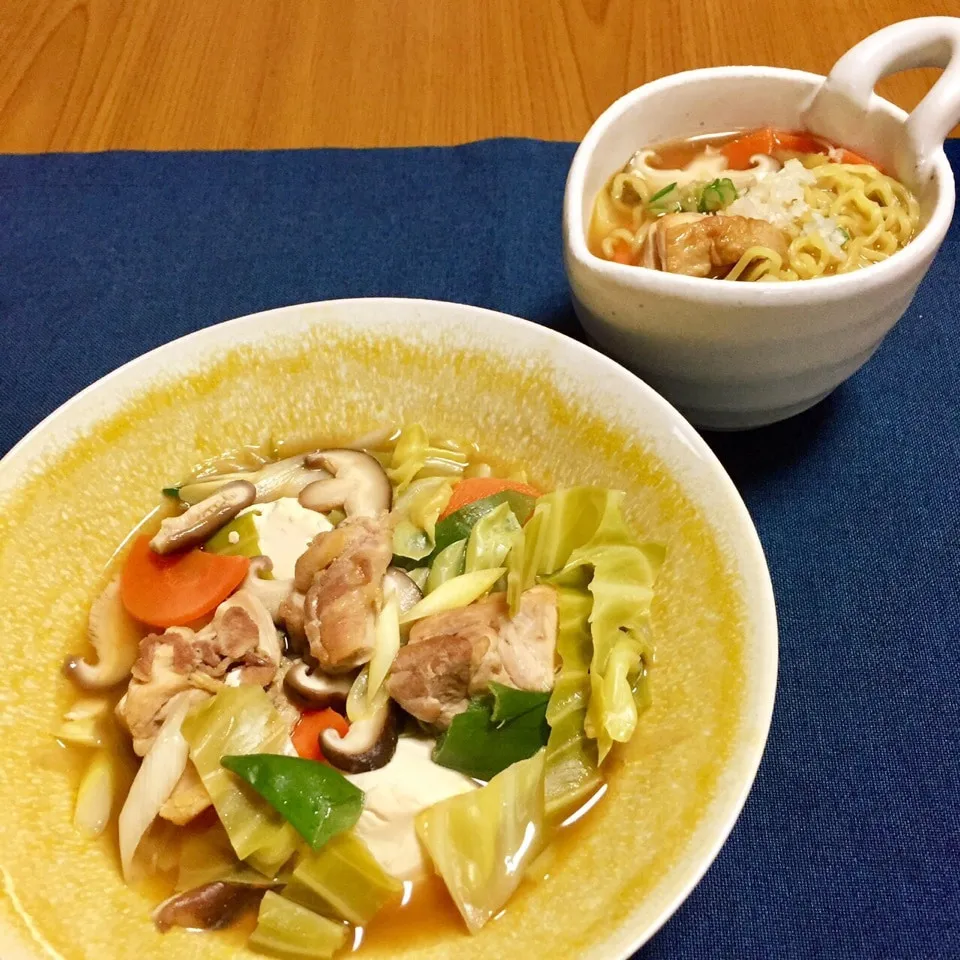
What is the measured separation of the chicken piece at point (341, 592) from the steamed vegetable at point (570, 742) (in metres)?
0.31

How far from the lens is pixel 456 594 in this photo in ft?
4.33

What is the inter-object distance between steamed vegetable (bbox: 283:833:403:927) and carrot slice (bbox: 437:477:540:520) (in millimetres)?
605

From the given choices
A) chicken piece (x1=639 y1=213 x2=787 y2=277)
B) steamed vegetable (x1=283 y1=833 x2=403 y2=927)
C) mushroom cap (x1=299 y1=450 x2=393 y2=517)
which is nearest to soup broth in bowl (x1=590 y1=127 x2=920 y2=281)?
chicken piece (x1=639 y1=213 x2=787 y2=277)

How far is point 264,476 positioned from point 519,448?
0.51m

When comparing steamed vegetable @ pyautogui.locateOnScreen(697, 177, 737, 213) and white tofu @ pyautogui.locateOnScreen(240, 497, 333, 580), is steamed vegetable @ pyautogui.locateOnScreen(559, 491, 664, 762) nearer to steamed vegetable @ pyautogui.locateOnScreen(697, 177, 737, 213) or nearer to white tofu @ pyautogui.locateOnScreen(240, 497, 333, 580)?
white tofu @ pyautogui.locateOnScreen(240, 497, 333, 580)

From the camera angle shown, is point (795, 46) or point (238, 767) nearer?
point (238, 767)

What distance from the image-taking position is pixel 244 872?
1141 millimetres

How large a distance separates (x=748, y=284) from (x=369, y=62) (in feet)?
6.07

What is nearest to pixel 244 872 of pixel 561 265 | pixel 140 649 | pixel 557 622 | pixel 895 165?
pixel 140 649

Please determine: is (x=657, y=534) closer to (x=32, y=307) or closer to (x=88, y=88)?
(x=32, y=307)

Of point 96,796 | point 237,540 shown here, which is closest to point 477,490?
point 237,540

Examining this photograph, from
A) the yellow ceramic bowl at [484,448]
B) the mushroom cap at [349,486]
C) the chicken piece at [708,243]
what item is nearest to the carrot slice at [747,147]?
the chicken piece at [708,243]

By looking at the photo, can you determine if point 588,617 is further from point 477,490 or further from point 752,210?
point 752,210

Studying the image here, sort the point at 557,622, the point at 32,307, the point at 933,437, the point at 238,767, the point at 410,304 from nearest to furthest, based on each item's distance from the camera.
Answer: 1. the point at 238,767
2. the point at 557,622
3. the point at 410,304
4. the point at 933,437
5. the point at 32,307
